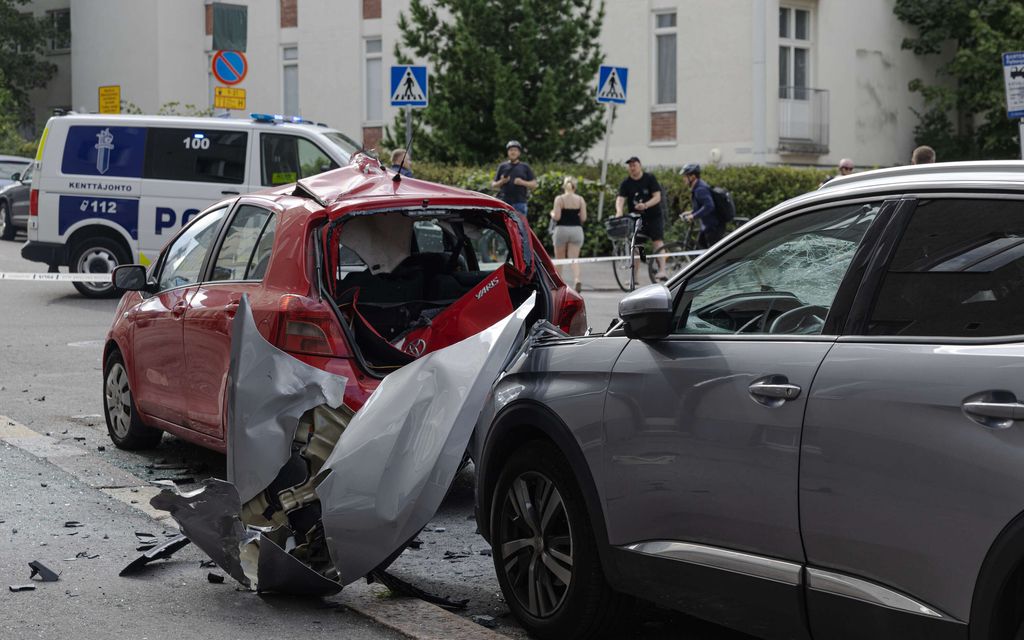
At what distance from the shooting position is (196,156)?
17844 mm

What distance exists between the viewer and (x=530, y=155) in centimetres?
2664

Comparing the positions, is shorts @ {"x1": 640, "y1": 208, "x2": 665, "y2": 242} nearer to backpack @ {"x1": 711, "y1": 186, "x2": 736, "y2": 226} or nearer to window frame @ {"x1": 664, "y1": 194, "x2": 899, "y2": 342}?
backpack @ {"x1": 711, "y1": 186, "x2": 736, "y2": 226}

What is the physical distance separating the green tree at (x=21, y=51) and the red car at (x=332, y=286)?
3802 centimetres

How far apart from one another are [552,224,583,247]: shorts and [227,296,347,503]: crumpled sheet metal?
14407 millimetres

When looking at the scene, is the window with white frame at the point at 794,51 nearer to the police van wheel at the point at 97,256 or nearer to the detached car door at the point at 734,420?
the police van wheel at the point at 97,256

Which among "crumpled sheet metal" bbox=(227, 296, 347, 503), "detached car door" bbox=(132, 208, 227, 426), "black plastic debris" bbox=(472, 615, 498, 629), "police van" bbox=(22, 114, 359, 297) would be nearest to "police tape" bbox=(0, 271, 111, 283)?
"police van" bbox=(22, 114, 359, 297)

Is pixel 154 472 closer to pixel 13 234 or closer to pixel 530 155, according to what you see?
pixel 530 155

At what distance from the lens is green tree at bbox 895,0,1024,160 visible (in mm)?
30641

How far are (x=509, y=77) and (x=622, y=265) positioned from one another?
229 inches

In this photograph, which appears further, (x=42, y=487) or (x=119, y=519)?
(x=42, y=487)

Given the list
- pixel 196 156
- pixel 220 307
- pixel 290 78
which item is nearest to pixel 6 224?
pixel 290 78

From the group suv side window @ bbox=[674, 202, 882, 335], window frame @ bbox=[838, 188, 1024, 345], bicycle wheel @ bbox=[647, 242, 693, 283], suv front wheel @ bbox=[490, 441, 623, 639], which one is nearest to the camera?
window frame @ bbox=[838, 188, 1024, 345]

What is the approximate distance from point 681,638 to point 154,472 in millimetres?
3911

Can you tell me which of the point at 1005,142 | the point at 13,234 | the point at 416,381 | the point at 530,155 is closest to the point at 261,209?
the point at 416,381
